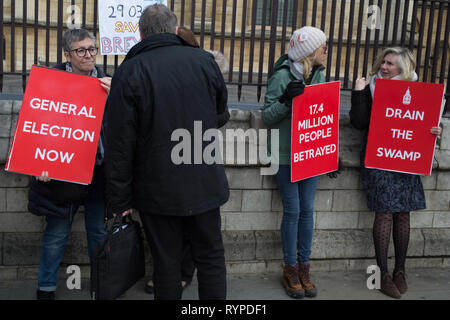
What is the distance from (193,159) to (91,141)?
3.59 ft

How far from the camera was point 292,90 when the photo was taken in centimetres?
402

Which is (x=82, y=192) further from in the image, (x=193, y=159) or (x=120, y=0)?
(x=120, y=0)

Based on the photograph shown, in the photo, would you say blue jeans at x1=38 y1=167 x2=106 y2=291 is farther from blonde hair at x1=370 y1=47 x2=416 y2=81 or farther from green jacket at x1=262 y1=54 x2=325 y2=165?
blonde hair at x1=370 y1=47 x2=416 y2=81

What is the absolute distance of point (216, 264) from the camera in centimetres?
330

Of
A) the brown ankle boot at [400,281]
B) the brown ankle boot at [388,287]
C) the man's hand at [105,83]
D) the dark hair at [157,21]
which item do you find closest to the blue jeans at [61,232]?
the man's hand at [105,83]

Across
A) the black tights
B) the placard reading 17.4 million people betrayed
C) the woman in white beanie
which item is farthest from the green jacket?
the placard reading 17.4 million people betrayed

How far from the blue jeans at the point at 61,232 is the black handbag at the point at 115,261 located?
0.89 metres

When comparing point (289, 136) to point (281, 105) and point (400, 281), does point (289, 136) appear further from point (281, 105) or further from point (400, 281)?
point (400, 281)

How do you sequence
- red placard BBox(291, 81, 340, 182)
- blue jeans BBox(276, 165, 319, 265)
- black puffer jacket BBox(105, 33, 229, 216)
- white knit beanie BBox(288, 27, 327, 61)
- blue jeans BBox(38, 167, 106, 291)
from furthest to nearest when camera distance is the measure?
1. blue jeans BBox(276, 165, 319, 265)
2. red placard BBox(291, 81, 340, 182)
3. white knit beanie BBox(288, 27, 327, 61)
4. blue jeans BBox(38, 167, 106, 291)
5. black puffer jacket BBox(105, 33, 229, 216)

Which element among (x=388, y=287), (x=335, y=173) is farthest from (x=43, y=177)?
(x=388, y=287)

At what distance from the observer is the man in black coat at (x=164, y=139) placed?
2965mm

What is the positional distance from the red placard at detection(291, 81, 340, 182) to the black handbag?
1.56 metres

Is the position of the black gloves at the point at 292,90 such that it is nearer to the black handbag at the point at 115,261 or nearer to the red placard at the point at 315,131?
the red placard at the point at 315,131

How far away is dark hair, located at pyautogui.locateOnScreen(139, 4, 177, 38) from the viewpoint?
3.04 meters
